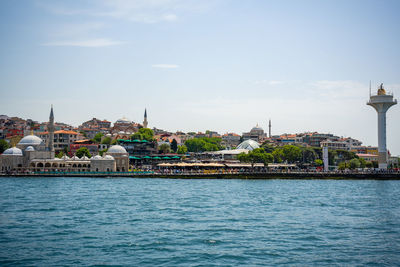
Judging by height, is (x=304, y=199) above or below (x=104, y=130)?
below

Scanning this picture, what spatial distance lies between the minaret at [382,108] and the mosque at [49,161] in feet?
123

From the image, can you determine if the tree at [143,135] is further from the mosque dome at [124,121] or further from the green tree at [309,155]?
the green tree at [309,155]

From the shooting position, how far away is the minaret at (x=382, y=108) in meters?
62.1

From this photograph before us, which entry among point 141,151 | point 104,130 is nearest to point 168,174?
point 141,151

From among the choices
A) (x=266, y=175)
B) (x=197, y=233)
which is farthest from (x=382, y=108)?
(x=197, y=233)

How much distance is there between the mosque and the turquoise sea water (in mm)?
35281

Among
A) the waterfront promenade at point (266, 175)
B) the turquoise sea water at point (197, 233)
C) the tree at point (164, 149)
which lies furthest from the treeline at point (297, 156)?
the turquoise sea water at point (197, 233)

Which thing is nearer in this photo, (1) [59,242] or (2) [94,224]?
(1) [59,242]

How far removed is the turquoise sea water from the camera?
46.3ft

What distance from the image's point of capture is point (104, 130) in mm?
121062

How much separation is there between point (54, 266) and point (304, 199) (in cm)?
2191

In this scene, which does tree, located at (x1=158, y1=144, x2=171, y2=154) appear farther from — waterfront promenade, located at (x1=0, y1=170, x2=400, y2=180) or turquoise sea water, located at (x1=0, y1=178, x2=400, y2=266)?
turquoise sea water, located at (x1=0, y1=178, x2=400, y2=266)

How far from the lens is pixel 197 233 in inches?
706

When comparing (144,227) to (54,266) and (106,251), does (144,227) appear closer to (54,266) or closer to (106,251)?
(106,251)
